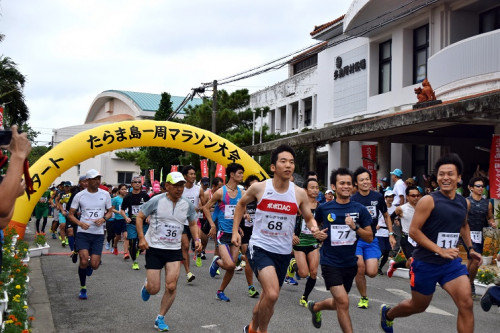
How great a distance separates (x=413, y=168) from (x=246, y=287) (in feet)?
44.8

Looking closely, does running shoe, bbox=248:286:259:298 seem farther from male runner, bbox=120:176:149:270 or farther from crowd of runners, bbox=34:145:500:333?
male runner, bbox=120:176:149:270

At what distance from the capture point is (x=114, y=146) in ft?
51.1

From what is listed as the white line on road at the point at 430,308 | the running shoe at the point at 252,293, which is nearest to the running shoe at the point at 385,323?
the white line on road at the point at 430,308

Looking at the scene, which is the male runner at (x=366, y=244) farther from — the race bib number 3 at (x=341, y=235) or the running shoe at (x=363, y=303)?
the race bib number 3 at (x=341, y=235)

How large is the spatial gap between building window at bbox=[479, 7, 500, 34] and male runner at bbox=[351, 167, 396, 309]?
37.8 ft

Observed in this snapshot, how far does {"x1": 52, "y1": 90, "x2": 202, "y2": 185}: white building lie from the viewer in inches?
2499

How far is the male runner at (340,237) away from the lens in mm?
6699

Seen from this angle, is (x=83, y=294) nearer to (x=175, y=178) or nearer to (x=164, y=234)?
(x=164, y=234)

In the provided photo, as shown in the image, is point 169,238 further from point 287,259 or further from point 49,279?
point 49,279

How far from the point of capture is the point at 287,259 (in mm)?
6531

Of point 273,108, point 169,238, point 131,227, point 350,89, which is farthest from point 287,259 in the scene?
point 273,108

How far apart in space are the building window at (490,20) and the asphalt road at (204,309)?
10.1 m

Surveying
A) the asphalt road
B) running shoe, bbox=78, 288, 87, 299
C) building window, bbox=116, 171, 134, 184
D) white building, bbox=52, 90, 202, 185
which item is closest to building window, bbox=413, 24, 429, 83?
the asphalt road

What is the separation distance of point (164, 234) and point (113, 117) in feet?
236
